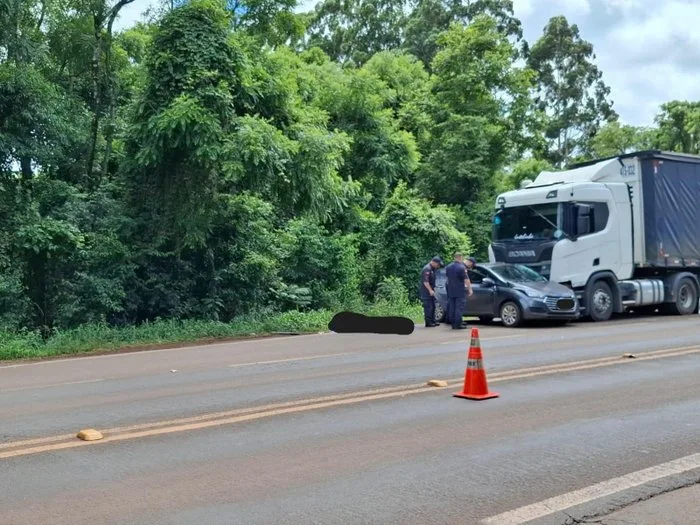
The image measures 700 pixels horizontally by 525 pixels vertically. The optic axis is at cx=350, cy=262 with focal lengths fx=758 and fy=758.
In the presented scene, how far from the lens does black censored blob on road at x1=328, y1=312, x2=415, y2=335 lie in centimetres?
1794

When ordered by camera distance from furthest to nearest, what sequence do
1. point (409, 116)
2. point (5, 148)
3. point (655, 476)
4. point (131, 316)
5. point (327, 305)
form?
point (409, 116), point (327, 305), point (131, 316), point (5, 148), point (655, 476)

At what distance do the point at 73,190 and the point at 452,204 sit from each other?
17565 millimetres

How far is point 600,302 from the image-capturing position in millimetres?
18891

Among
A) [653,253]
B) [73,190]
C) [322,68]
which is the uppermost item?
[322,68]

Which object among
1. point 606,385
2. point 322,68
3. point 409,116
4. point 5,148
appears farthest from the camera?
point 409,116

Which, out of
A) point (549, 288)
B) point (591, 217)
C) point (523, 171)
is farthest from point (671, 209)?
point (523, 171)

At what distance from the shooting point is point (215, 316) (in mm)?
20000

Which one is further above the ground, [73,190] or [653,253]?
[73,190]

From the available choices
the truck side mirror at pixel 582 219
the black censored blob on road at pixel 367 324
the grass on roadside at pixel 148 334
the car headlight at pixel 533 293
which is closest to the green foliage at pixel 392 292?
the grass on roadside at pixel 148 334

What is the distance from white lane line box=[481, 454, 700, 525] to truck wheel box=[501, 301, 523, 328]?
37.6 feet

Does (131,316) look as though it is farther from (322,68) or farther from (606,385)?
(322,68)

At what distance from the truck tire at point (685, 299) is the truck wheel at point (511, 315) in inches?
218

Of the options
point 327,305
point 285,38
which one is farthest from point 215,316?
point 285,38

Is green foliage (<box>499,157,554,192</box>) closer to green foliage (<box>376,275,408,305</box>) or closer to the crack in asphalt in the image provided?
Answer: green foliage (<box>376,275,408,305</box>)
